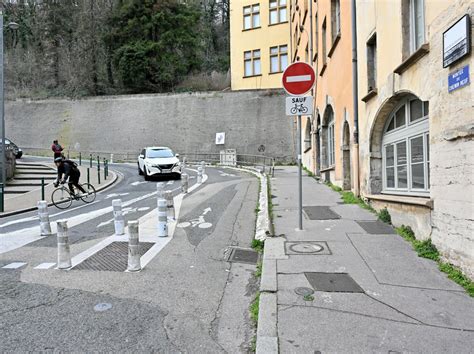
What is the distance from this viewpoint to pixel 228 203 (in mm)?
10742

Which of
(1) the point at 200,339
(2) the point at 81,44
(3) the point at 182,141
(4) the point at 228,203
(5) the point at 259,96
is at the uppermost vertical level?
(2) the point at 81,44

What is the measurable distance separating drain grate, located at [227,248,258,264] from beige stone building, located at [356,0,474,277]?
2.68m

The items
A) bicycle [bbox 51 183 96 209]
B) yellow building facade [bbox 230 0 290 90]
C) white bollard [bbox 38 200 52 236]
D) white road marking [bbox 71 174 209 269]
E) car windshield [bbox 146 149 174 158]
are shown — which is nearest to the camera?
white road marking [bbox 71 174 209 269]

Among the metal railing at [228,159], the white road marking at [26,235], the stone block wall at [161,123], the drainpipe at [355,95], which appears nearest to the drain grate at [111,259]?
the white road marking at [26,235]

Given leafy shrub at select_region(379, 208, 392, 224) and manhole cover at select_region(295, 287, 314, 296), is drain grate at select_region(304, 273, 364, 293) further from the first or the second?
leafy shrub at select_region(379, 208, 392, 224)

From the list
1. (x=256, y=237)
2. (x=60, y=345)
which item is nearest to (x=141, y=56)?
(x=256, y=237)

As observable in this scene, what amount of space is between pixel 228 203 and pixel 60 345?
7669mm

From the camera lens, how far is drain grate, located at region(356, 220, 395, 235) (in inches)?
262

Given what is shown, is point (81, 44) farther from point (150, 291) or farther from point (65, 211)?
point (150, 291)

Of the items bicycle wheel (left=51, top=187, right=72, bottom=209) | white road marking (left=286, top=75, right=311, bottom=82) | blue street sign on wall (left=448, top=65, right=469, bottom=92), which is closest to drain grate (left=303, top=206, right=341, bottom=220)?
white road marking (left=286, top=75, right=311, bottom=82)

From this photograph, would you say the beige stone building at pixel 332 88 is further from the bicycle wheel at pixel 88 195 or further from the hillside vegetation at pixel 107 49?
the hillside vegetation at pixel 107 49

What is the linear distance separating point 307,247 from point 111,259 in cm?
314

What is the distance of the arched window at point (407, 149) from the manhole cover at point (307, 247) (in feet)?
7.28

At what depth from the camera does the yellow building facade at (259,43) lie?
32844 mm
